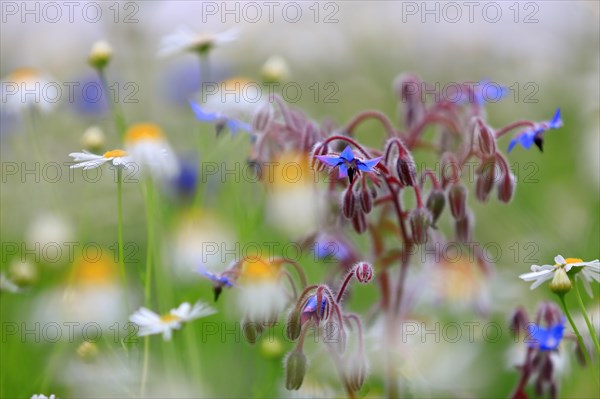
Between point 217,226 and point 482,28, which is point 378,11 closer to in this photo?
point 482,28

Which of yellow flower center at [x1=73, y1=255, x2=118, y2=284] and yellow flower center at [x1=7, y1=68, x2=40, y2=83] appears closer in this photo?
yellow flower center at [x1=73, y1=255, x2=118, y2=284]

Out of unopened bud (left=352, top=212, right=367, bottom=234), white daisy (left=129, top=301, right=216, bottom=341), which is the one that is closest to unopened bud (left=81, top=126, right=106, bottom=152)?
white daisy (left=129, top=301, right=216, bottom=341)

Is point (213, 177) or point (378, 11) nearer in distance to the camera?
point (213, 177)

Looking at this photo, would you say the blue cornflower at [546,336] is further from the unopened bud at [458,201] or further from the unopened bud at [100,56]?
the unopened bud at [100,56]

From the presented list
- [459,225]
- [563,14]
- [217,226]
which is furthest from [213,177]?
[563,14]

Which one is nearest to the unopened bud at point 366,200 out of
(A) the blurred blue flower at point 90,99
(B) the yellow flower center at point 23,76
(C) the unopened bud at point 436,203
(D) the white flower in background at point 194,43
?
(C) the unopened bud at point 436,203

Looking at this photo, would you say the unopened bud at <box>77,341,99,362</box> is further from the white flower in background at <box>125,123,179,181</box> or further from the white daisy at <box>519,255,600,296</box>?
the white daisy at <box>519,255,600,296</box>

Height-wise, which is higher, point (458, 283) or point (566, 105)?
point (566, 105)
